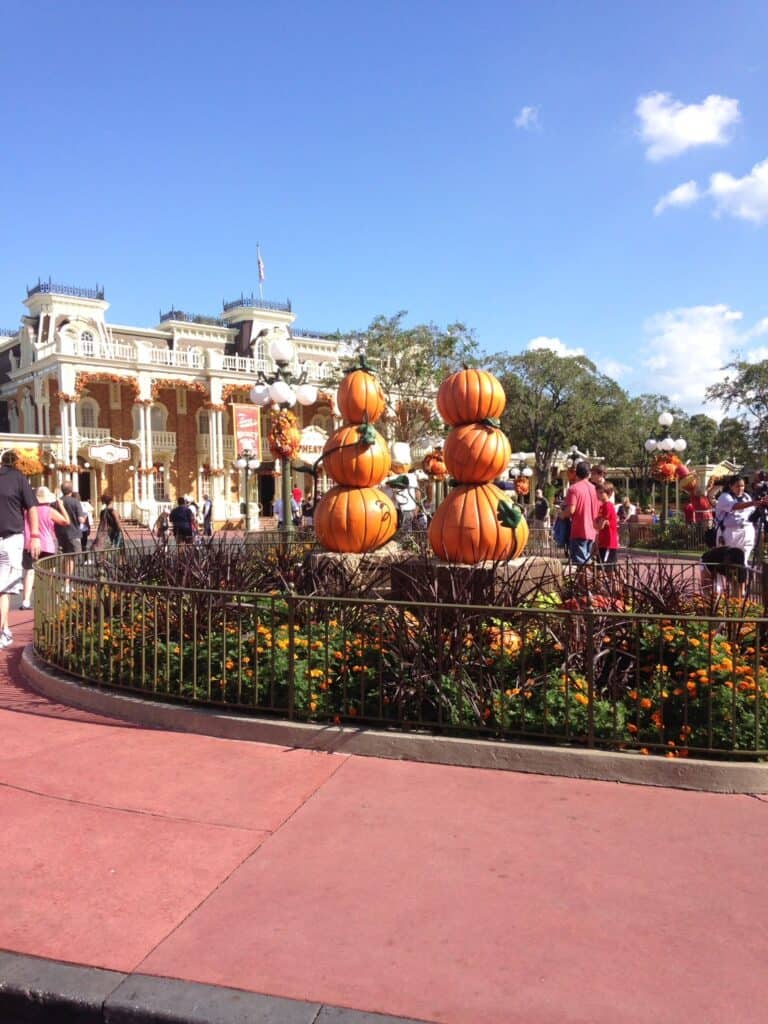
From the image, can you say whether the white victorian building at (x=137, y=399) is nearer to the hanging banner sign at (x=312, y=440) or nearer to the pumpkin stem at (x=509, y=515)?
the hanging banner sign at (x=312, y=440)

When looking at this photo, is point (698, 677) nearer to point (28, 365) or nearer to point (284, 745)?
point (284, 745)

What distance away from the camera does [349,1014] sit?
227 cm

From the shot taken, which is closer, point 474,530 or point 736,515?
→ point 474,530

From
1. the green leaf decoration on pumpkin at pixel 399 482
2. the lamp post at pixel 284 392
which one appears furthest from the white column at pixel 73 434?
the green leaf decoration on pumpkin at pixel 399 482

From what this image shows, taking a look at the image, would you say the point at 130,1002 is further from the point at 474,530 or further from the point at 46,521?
the point at 46,521

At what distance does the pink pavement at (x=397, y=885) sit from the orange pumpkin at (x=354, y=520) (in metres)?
3.67

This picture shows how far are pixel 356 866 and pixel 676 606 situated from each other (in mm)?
2907

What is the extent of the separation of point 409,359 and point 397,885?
26.5 metres

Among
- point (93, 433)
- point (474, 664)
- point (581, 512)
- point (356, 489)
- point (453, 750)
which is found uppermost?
point (93, 433)

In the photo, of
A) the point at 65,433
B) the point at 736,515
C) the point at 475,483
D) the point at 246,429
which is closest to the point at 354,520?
the point at 475,483

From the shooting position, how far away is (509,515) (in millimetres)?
6496

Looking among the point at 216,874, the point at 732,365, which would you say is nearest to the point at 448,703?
the point at 216,874

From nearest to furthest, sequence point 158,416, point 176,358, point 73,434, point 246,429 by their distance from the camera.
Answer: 1. point 246,429
2. point 73,434
3. point 176,358
4. point 158,416

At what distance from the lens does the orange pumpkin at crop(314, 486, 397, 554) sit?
7.81 meters
